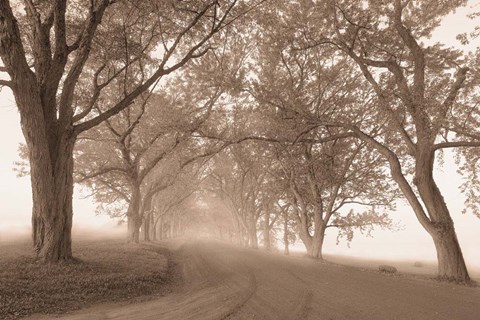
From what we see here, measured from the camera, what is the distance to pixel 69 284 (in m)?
8.49

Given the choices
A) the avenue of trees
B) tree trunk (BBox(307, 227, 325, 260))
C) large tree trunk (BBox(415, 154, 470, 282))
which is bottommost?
tree trunk (BBox(307, 227, 325, 260))

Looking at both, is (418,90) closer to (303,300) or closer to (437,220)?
(437,220)

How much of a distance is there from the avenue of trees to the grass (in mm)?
972

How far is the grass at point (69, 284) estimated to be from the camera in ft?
23.5

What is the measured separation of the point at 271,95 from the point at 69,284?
12791 mm

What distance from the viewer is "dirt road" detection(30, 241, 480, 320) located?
22.0 ft

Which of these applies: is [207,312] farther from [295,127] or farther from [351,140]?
[351,140]

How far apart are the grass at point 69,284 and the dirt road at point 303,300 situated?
0.79 metres

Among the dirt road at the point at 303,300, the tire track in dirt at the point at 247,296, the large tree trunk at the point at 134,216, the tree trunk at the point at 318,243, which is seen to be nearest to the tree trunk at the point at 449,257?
the dirt road at the point at 303,300

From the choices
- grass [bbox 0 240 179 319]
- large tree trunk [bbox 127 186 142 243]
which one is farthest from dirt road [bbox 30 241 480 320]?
large tree trunk [bbox 127 186 142 243]

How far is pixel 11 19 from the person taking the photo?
29.6 ft

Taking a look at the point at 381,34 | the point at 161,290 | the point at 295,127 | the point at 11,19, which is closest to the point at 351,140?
the point at 295,127

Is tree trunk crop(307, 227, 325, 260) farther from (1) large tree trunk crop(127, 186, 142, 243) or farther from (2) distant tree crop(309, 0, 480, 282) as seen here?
(1) large tree trunk crop(127, 186, 142, 243)

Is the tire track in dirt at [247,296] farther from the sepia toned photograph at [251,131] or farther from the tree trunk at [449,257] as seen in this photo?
the tree trunk at [449,257]
